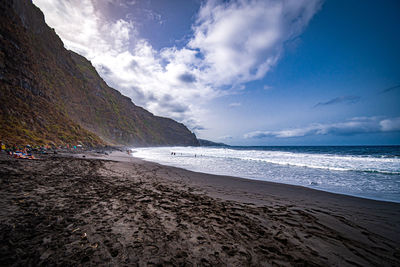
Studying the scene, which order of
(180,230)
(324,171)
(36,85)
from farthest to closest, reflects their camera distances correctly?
(36,85), (324,171), (180,230)

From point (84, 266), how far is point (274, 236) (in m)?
3.82

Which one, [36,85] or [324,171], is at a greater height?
[36,85]

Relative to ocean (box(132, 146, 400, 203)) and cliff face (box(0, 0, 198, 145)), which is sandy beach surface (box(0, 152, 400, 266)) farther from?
cliff face (box(0, 0, 198, 145))

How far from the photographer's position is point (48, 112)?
30.0 m

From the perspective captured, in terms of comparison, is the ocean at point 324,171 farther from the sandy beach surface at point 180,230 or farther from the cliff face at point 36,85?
the cliff face at point 36,85

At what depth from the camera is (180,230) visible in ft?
12.0

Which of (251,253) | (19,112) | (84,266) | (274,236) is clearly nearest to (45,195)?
(84,266)

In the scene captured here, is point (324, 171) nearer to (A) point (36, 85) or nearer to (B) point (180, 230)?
(B) point (180, 230)

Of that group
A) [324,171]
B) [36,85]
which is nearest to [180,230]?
[324,171]

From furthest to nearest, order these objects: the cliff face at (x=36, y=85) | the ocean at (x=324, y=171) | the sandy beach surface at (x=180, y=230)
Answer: the cliff face at (x=36, y=85), the ocean at (x=324, y=171), the sandy beach surface at (x=180, y=230)

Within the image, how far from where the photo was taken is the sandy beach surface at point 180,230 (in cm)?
264

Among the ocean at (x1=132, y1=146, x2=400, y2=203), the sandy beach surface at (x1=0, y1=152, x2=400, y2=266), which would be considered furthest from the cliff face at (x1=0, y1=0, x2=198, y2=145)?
the sandy beach surface at (x1=0, y1=152, x2=400, y2=266)

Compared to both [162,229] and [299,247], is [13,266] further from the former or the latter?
[299,247]

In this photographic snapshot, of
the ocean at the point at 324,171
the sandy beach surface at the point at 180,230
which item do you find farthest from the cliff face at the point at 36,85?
the sandy beach surface at the point at 180,230
